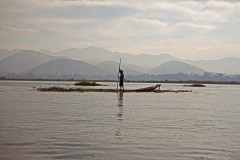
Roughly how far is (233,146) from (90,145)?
23.1ft

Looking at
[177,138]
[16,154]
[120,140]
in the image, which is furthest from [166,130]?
[16,154]

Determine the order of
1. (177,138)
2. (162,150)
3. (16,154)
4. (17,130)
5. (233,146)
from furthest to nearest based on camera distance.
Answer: (17,130), (177,138), (233,146), (162,150), (16,154)

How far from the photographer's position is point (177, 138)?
20.6 m

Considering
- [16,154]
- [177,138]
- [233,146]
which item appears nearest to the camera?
[16,154]

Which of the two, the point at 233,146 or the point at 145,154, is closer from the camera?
the point at 145,154

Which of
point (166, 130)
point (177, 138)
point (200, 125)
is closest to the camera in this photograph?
point (177, 138)

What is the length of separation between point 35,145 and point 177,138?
7733 mm

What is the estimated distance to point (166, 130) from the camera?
932 inches

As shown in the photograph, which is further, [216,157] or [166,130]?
[166,130]

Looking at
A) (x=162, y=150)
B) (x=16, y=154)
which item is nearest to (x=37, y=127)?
(x=16, y=154)

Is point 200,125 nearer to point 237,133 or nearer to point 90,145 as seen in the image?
point 237,133

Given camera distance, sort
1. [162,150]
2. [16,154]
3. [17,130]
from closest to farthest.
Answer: [16,154] → [162,150] → [17,130]

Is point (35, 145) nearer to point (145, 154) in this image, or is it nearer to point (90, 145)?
point (90, 145)

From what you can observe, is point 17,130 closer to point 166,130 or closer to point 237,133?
point 166,130
